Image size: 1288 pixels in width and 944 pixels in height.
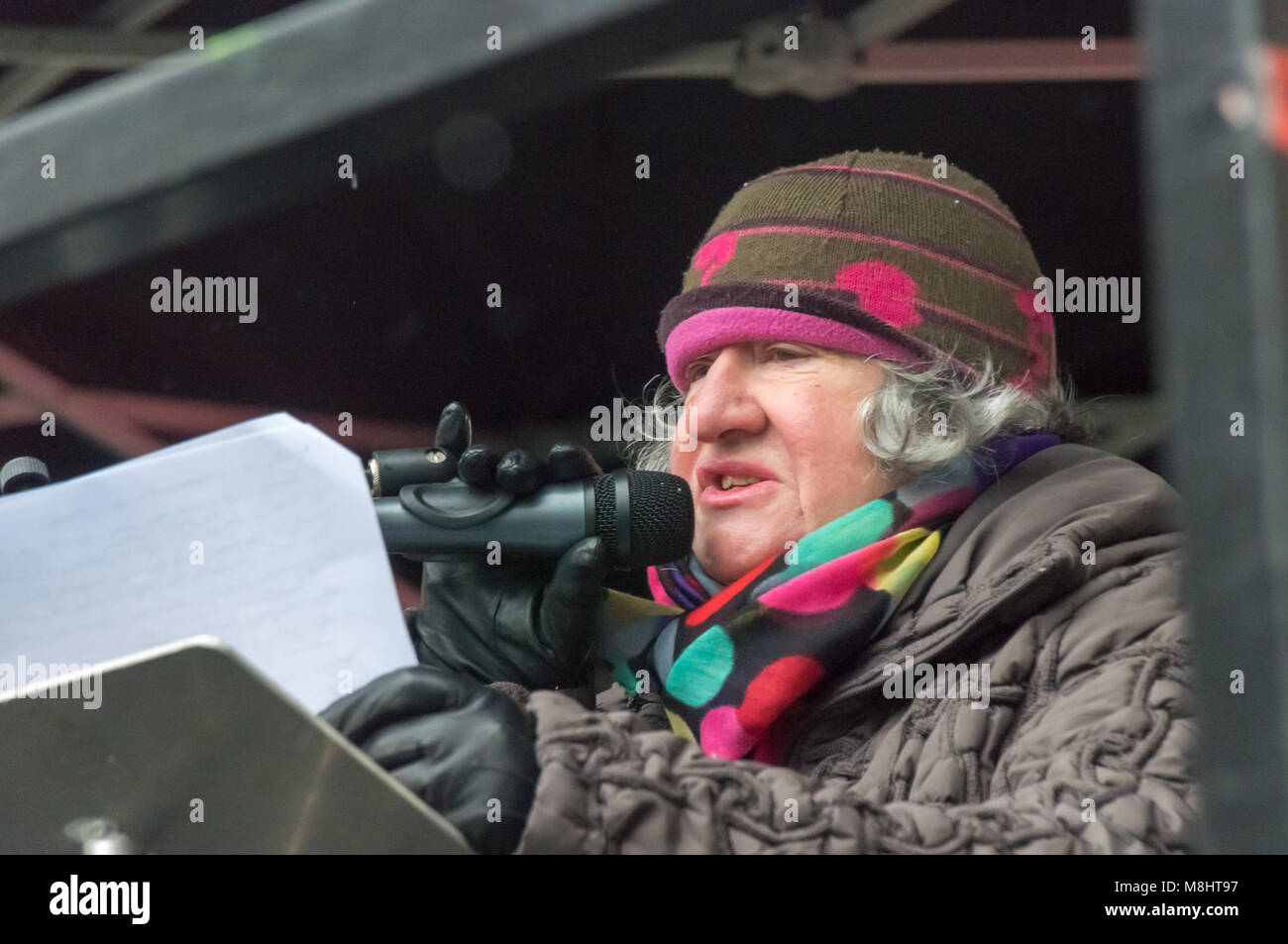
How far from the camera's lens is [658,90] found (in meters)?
3.06

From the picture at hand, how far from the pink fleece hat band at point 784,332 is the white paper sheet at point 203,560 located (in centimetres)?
95

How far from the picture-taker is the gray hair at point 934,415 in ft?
6.07

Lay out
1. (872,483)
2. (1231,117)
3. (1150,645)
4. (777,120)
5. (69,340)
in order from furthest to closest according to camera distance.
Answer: (69,340)
(777,120)
(872,483)
(1150,645)
(1231,117)

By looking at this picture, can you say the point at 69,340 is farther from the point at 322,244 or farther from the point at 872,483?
the point at 872,483

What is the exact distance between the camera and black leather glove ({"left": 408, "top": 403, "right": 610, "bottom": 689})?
1449mm

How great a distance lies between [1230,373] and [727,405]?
1412 mm

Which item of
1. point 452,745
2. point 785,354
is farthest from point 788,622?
point 452,745

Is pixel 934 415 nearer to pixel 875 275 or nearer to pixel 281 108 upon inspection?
pixel 875 275

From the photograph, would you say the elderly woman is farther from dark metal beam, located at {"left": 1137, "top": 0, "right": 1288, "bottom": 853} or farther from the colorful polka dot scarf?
dark metal beam, located at {"left": 1137, "top": 0, "right": 1288, "bottom": 853}

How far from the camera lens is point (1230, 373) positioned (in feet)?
1.65

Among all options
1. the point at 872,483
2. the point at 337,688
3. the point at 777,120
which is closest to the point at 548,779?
the point at 337,688

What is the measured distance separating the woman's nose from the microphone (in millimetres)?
407

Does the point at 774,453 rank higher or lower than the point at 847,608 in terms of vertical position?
higher
